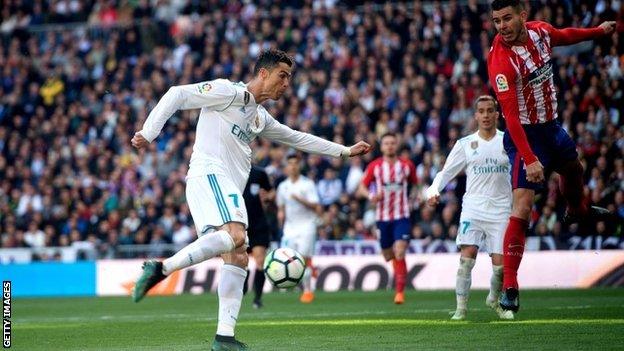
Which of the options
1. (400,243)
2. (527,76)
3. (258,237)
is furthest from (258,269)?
(527,76)

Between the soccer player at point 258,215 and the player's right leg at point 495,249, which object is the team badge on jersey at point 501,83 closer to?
the player's right leg at point 495,249

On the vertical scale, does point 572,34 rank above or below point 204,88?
above

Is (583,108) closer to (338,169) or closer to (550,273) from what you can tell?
(550,273)

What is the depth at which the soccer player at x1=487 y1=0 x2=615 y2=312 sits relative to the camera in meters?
10.6

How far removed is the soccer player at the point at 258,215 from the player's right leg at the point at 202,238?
7356mm

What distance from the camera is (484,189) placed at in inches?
527

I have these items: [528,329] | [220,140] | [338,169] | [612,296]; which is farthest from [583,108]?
[220,140]

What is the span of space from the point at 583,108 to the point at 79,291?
37.0 ft

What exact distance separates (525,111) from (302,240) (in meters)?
9.49

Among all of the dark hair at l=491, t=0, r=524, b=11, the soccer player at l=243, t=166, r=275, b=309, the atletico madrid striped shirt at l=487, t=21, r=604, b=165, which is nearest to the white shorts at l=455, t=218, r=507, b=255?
the atletico madrid striped shirt at l=487, t=21, r=604, b=165

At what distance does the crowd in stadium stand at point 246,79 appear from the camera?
23078mm

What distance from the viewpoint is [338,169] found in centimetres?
2503

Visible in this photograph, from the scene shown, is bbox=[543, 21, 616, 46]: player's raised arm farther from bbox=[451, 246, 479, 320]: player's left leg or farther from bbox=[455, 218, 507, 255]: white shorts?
bbox=[451, 246, 479, 320]: player's left leg

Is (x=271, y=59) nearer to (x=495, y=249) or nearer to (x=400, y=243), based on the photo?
(x=495, y=249)
